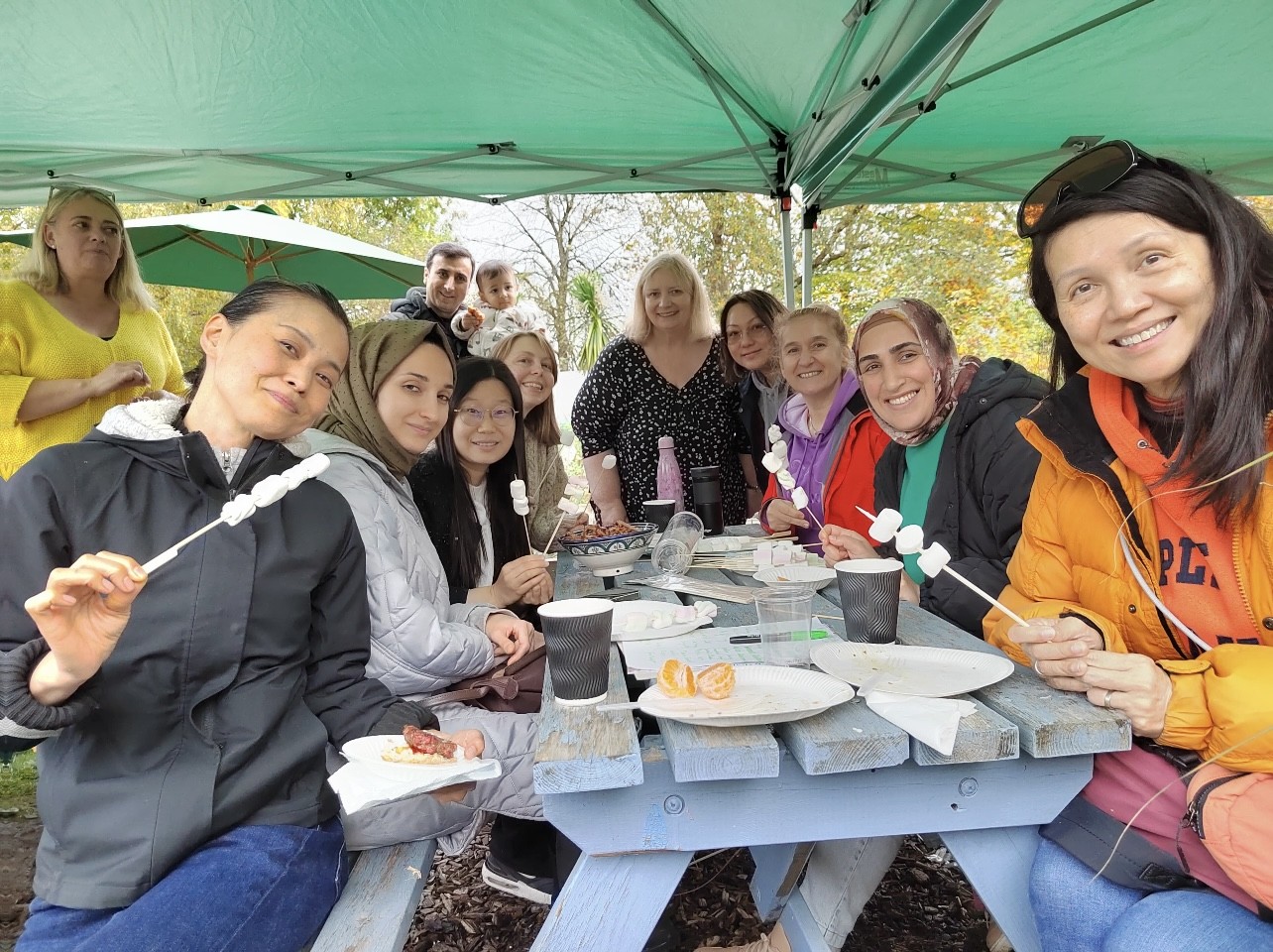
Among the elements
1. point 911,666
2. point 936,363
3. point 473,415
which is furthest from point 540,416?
point 911,666

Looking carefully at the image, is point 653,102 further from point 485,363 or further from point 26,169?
point 26,169

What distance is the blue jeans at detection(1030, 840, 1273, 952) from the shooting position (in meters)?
1.15

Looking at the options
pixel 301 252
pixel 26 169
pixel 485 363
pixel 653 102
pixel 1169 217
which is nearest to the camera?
pixel 1169 217

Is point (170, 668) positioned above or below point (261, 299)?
below

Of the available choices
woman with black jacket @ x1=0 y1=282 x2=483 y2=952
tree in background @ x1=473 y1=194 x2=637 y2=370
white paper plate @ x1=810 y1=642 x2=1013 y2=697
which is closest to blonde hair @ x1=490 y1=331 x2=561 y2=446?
woman with black jacket @ x1=0 y1=282 x2=483 y2=952

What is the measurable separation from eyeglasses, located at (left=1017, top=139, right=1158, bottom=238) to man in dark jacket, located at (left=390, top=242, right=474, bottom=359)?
159 inches

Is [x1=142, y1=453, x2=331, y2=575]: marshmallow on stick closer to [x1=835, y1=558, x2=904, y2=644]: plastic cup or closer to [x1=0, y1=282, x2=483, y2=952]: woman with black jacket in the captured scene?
[x1=0, y1=282, x2=483, y2=952]: woman with black jacket

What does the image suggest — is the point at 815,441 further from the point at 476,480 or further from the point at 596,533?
the point at 476,480

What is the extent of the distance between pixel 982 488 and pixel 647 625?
1019 mm

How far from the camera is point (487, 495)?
10.5 feet

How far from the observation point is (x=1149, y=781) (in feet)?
4.23

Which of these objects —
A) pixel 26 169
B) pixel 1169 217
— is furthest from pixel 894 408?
pixel 26 169

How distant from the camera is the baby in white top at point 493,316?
185 inches

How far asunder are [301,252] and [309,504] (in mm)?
7146
